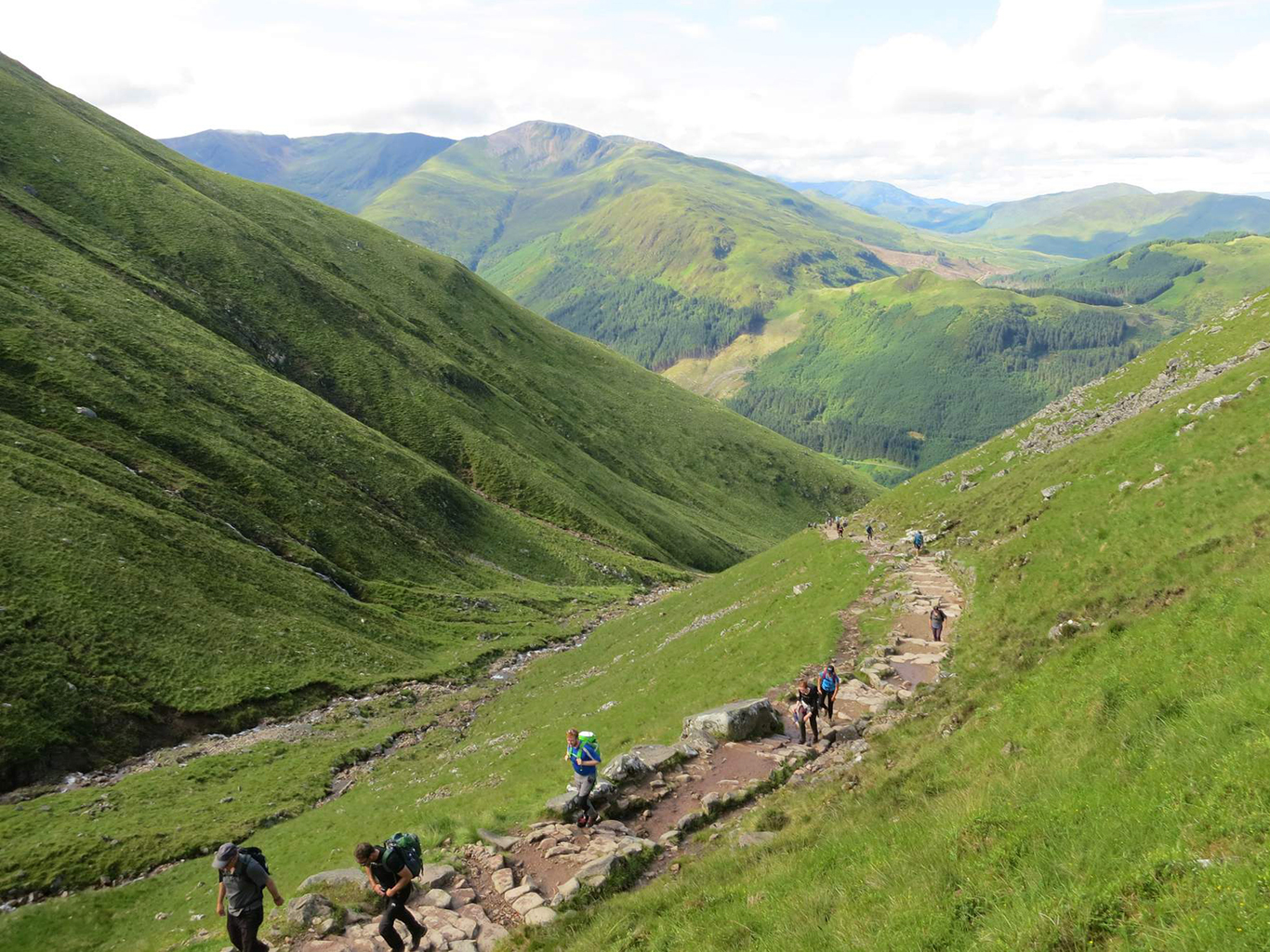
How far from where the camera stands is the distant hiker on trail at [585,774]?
69.7ft

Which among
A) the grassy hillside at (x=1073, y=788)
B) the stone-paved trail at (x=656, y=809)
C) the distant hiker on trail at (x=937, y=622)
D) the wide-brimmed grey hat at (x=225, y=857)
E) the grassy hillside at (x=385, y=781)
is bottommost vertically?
the grassy hillside at (x=385, y=781)

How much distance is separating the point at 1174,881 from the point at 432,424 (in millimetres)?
122055

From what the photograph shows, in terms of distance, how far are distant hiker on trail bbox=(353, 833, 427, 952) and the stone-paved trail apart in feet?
3.80

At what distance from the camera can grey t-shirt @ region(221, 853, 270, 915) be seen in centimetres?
1608

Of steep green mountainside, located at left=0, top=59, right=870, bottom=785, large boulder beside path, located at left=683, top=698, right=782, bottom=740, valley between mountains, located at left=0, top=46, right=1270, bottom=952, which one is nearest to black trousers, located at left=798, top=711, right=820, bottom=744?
valley between mountains, located at left=0, top=46, right=1270, bottom=952

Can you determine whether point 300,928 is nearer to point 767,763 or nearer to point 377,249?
point 767,763

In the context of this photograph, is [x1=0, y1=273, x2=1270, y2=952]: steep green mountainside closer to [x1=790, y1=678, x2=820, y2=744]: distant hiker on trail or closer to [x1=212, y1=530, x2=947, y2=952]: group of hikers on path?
[x1=790, y1=678, x2=820, y2=744]: distant hiker on trail

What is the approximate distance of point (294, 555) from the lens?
73.7 m

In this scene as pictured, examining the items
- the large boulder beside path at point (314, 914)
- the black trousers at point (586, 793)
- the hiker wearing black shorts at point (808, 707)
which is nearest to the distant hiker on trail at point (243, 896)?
the large boulder beside path at point (314, 914)

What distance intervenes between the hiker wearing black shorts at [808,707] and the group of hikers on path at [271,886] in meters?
14.7

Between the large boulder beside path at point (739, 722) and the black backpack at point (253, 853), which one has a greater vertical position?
the black backpack at point (253, 853)

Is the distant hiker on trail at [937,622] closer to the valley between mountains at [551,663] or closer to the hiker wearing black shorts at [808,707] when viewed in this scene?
the valley between mountains at [551,663]

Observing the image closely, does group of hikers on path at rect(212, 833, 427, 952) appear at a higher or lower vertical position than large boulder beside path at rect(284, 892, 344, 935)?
higher

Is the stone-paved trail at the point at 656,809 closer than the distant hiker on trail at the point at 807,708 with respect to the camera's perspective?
Yes
